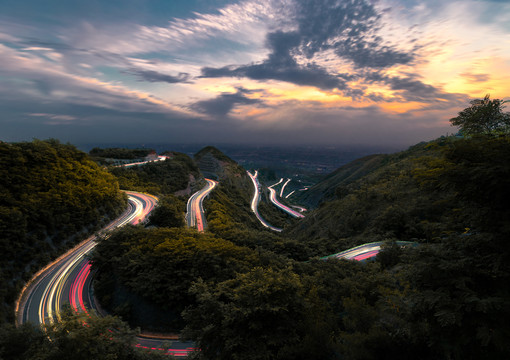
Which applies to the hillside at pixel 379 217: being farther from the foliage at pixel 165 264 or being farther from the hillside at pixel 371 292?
the foliage at pixel 165 264

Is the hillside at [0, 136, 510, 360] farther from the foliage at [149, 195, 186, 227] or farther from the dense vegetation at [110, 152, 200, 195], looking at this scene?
the dense vegetation at [110, 152, 200, 195]

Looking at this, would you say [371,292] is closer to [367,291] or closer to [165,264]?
[367,291]

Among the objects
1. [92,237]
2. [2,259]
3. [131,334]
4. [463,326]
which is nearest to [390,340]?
[463,326]

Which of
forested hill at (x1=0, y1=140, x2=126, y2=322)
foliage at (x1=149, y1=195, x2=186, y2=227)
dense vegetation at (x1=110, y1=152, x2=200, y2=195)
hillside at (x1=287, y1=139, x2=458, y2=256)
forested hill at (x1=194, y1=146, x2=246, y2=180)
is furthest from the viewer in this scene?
forested hill at (x1=194, y1=146, x2=246, y2=180)

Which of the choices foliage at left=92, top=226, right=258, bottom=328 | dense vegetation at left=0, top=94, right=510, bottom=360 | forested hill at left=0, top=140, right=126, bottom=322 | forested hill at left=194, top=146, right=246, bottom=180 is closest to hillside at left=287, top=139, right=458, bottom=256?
dense vegetation at left=0, top=94, right=510, bottom=360

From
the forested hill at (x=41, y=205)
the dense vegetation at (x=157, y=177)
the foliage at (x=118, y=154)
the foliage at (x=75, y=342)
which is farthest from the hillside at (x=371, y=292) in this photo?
the foliage at (x=118, y=154)

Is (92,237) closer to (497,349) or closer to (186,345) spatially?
(186,345)
